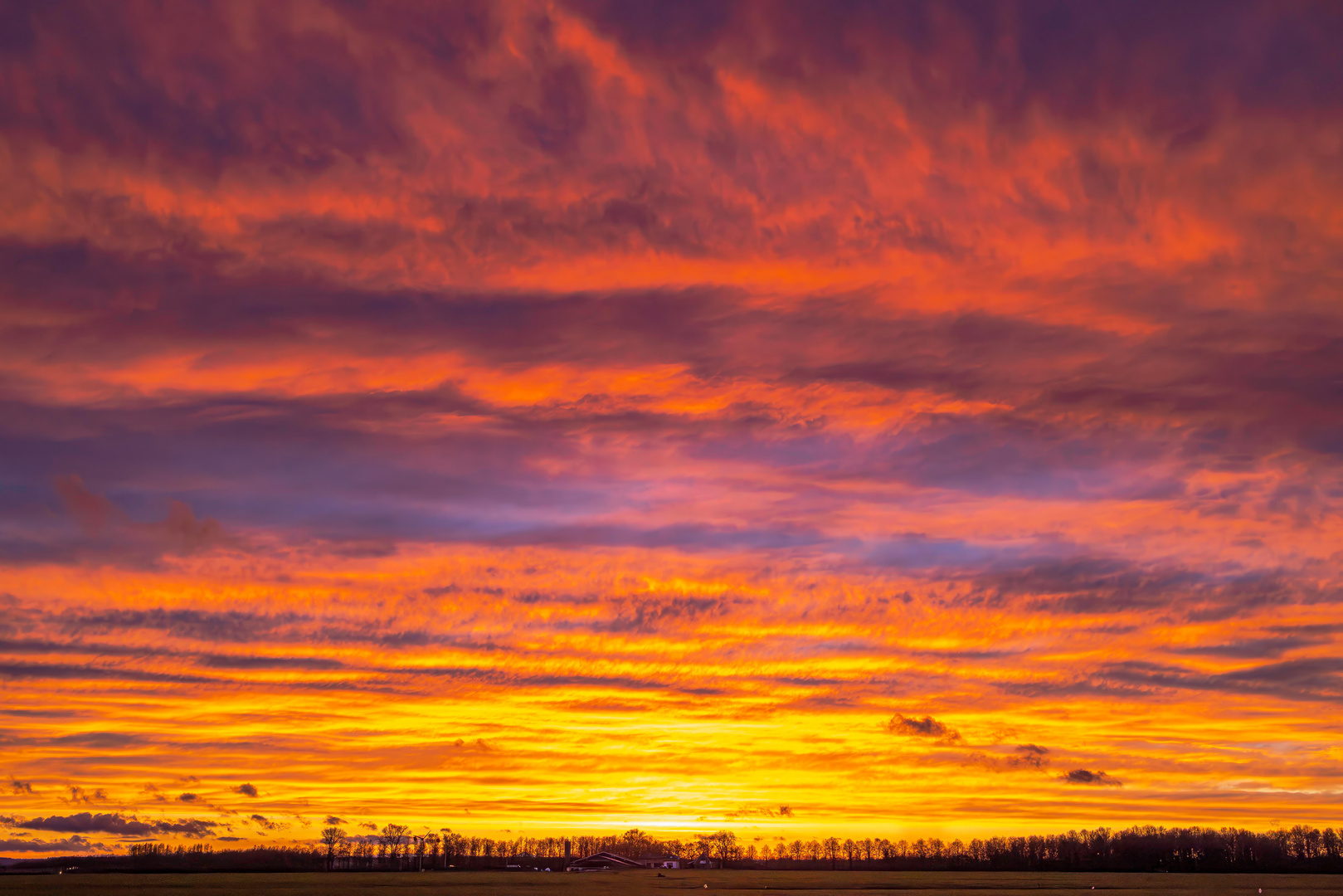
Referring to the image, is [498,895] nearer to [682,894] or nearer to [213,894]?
[682,894]

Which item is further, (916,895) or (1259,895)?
(1259,895)

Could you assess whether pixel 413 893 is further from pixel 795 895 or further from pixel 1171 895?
pixel 1171 895

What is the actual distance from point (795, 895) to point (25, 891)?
452 feet

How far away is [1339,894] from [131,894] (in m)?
215

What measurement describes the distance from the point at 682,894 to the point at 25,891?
11804cm

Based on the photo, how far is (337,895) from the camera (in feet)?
604

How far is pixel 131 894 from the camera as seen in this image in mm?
193250

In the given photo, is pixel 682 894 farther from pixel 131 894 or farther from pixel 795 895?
pixel 131 894

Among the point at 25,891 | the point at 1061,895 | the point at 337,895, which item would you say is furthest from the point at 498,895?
the point at 1061,895

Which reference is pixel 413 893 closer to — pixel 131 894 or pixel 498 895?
pixel 498 895

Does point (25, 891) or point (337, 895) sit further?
point (25, 891)

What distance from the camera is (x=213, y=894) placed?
185500 mm

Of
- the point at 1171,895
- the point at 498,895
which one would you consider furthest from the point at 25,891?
the point at 1171,895

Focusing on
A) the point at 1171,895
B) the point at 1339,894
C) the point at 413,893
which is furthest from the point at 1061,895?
the point at 413,893
